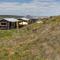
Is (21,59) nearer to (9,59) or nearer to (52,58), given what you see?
(9,59)

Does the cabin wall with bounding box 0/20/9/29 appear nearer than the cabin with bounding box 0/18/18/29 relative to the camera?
Yes

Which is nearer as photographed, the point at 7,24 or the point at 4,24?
the point at 7,24

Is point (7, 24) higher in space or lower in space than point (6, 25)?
higher

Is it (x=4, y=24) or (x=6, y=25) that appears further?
(x=4, y=24)

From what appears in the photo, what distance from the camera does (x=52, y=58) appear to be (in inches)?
604

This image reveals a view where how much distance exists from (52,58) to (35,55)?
1630mm

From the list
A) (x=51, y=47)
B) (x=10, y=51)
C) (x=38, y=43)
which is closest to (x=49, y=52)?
(x=51, y=47)

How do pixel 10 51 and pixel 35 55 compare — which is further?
pixel 10 51

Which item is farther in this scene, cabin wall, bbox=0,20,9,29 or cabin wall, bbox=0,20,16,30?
cabin wall, bbox=0,20,16,30

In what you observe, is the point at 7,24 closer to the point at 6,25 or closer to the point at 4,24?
the point at 6,25

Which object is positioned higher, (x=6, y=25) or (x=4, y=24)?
(x=4, y=24)

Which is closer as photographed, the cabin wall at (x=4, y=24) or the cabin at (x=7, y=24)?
the cabin wall at (x=4, y=24)

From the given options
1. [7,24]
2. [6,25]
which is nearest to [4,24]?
[6,25]

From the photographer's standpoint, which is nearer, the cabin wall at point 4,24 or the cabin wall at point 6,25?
the cabin wall at point 4,24
